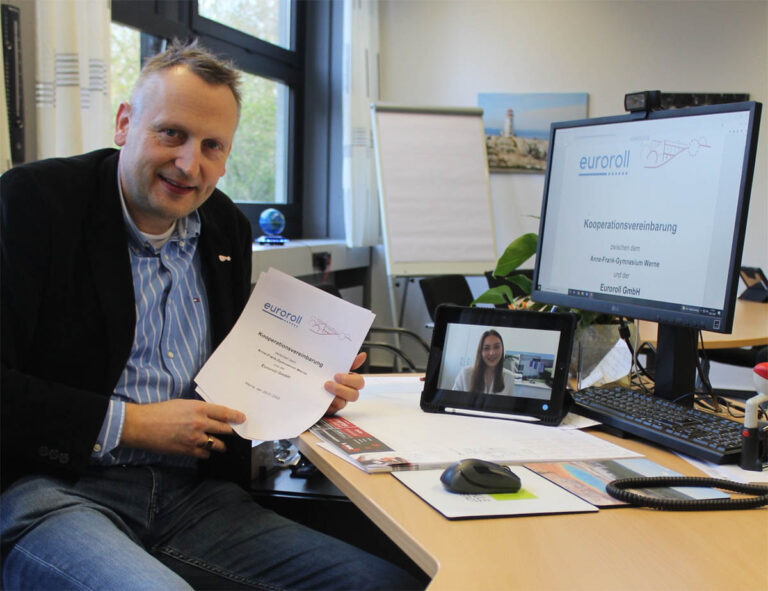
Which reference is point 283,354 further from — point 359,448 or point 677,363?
point 677,363

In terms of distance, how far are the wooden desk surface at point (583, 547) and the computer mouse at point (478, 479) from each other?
57 millimetres

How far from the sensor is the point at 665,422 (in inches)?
45.4

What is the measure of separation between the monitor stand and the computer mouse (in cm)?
51

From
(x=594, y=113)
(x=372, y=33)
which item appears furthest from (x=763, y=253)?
(x=372, y=33)

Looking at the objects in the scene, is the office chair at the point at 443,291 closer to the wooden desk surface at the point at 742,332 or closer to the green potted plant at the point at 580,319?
the wooden desk surface at the point at 742,332

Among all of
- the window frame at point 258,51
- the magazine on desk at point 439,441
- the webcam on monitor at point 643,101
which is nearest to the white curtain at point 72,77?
the window frame at point 258,51

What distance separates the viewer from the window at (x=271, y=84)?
3.32 meters

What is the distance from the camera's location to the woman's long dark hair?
1.30 m

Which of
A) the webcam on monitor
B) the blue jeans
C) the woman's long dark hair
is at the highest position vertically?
the webcam on monitor

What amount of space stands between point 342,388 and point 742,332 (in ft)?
5.01

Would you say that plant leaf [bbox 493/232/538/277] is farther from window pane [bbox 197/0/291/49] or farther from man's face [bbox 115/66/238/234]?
window pane [bbox 197/0/291/49]

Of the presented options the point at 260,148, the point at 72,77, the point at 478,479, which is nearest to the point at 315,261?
the point at 260,148

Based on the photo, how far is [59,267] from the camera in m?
1.22

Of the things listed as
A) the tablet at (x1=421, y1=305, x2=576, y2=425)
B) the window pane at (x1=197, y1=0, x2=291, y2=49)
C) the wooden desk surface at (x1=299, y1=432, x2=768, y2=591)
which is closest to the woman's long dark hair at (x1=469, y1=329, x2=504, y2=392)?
the tablet at (x1=421, y1=305, x2=576, y2=425)
